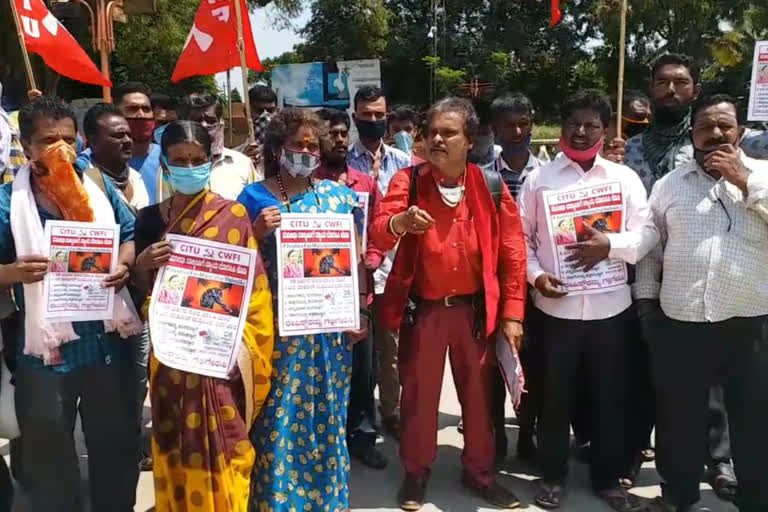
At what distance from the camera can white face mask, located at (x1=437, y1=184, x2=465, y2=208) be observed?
3.56 metres

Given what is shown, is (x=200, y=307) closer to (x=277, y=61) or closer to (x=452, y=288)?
(x=452, y=288)

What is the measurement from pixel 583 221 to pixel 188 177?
1952 millimetres

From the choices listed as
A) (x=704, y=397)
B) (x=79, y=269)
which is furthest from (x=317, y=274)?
(x=704, y=397)

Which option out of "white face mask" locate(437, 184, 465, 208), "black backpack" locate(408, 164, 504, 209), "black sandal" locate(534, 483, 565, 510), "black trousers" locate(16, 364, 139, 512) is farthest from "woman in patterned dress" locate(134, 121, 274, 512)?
"black sandal" locate(534, 483, 565, 510)

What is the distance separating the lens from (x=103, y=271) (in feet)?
9.34

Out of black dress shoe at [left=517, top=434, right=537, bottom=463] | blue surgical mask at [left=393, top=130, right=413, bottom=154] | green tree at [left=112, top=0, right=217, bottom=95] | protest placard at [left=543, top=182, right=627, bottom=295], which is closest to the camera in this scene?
protest placard at [left=543, top=182, right=627, bottom=295]

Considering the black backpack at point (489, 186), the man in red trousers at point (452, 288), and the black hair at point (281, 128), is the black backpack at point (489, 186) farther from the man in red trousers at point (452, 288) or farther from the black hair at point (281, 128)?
the black hair at point (281, 128)

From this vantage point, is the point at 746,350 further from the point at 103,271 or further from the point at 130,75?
the point at 130,75

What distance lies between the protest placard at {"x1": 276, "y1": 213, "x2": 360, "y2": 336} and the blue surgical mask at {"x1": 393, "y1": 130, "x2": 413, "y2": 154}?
13.0ft

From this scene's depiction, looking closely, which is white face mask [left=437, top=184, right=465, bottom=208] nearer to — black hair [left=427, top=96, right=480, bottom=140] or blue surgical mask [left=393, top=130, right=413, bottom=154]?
black hair [left=427, top=96, right=480, bottom=140]

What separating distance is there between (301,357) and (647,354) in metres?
1.91

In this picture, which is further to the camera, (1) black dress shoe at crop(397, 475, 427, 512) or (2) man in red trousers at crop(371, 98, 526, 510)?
(1) black dress shoe at crop(397, 475, 427, 512)

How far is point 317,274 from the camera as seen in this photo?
3115 millimetres

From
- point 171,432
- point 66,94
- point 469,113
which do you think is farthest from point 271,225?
point 66,94
